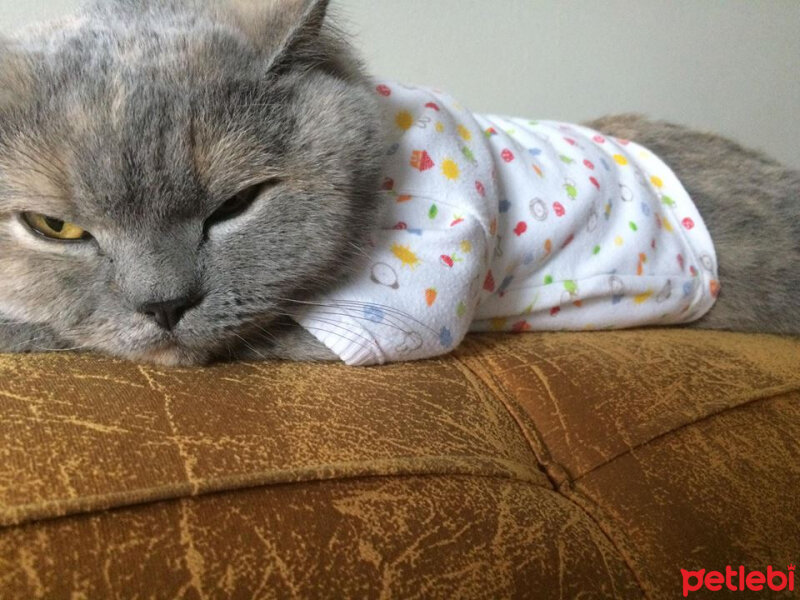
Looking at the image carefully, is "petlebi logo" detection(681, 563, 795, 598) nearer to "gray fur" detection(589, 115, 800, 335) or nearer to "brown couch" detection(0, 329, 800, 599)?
"brown couch" detection(0, 329, 800, 599)

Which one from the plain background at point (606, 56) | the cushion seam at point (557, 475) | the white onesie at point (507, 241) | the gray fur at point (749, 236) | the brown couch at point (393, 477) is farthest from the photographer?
the plain background at point (606, 56)

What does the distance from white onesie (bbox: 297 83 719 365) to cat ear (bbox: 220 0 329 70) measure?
0.19 meters

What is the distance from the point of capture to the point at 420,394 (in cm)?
73

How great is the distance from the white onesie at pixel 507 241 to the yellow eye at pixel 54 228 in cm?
27

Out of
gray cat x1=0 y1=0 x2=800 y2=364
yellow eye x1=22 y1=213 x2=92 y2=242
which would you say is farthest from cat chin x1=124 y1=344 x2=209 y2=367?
yellow eye x1=22 y1=213 x2=92 y2=242

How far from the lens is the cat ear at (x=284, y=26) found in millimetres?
709

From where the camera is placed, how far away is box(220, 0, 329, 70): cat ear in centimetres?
71

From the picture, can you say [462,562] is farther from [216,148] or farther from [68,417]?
[216,148]

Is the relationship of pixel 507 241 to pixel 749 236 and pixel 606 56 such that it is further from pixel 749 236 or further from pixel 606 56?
pixel 606 56

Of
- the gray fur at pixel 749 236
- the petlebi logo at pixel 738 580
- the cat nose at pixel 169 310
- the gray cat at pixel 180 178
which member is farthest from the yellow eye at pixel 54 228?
the gray fur at pixel 749 236

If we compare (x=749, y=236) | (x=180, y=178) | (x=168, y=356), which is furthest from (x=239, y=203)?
(x=749, y=236)

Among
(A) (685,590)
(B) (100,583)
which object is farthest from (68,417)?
(A) (685,590)

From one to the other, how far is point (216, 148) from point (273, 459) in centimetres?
33

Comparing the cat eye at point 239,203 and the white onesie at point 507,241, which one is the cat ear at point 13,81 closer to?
the cat eye at point 239,203
